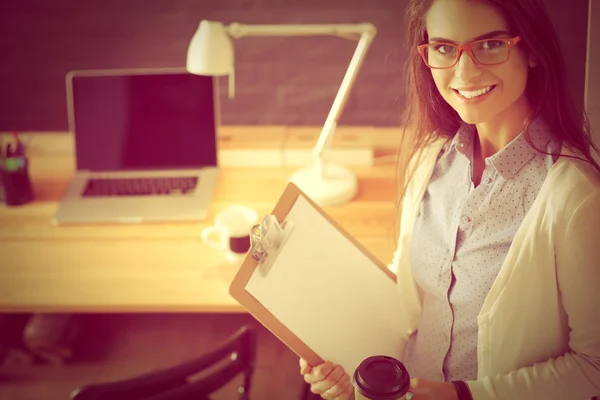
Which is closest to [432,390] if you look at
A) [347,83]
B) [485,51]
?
[485,51]

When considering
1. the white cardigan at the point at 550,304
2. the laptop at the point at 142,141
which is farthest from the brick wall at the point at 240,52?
the white cardigan at the point at 550,304

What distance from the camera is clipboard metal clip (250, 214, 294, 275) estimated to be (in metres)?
1.20

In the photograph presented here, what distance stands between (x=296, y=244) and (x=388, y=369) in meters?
0.44

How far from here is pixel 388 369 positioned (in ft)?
2.96

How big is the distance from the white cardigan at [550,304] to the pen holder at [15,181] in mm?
1372

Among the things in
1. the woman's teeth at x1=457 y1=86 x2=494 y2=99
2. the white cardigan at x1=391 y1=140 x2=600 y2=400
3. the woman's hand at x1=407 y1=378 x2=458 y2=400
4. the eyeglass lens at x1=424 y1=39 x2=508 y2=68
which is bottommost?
the woman's hand at x1=407 y1=378 x2=458 y2=400

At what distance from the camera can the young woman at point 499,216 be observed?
103 centimetres

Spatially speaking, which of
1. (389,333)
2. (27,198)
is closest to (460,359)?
(389,333)

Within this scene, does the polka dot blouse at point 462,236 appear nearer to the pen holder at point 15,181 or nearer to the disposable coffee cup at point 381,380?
the disposable coffee cup at point 381,380

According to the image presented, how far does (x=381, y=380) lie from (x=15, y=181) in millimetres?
1399

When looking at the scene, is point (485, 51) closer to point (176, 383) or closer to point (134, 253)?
point (176, 383)

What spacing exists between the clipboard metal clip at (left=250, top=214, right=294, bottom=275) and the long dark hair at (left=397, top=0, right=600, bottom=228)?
0.35 m

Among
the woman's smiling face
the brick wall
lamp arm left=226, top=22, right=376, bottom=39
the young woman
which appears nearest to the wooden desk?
the brick wall

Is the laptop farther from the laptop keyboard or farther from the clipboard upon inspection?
the clipboard
